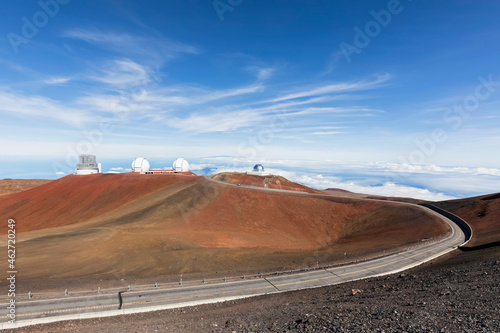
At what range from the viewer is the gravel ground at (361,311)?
13.7 metres


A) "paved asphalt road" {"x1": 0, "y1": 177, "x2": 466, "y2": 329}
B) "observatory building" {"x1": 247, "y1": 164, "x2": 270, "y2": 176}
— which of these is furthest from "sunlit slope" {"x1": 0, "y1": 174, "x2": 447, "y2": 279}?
"observatory building" {"x1": 247, "y1": 164, "x2": 270, "y2": 176}

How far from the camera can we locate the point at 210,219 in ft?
192

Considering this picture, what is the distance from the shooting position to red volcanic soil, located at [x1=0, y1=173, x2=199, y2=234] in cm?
6869

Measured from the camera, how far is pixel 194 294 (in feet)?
81.3

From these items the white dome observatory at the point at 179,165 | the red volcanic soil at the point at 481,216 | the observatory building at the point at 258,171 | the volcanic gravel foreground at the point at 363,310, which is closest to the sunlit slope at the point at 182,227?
the red volcanic soil at the point at 481,216

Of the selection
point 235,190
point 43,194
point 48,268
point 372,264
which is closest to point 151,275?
point 48,268

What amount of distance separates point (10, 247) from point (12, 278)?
52.5ft

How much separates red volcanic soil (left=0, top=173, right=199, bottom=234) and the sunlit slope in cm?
39

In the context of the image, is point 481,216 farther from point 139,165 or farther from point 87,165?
point 87,165

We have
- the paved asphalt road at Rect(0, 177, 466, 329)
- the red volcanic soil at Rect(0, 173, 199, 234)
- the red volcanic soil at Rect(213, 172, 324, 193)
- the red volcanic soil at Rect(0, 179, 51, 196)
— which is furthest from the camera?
the red volcanic soil at Rect(0, 179, 51, 196)

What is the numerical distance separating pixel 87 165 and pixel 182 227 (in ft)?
279

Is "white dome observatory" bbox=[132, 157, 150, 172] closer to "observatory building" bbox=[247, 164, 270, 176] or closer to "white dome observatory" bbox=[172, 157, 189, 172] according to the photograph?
"white dome observatory" bbox=[172, 157, 189, 172]

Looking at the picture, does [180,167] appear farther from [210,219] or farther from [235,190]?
[210,219]

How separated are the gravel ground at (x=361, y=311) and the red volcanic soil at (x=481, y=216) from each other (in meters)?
17.3
